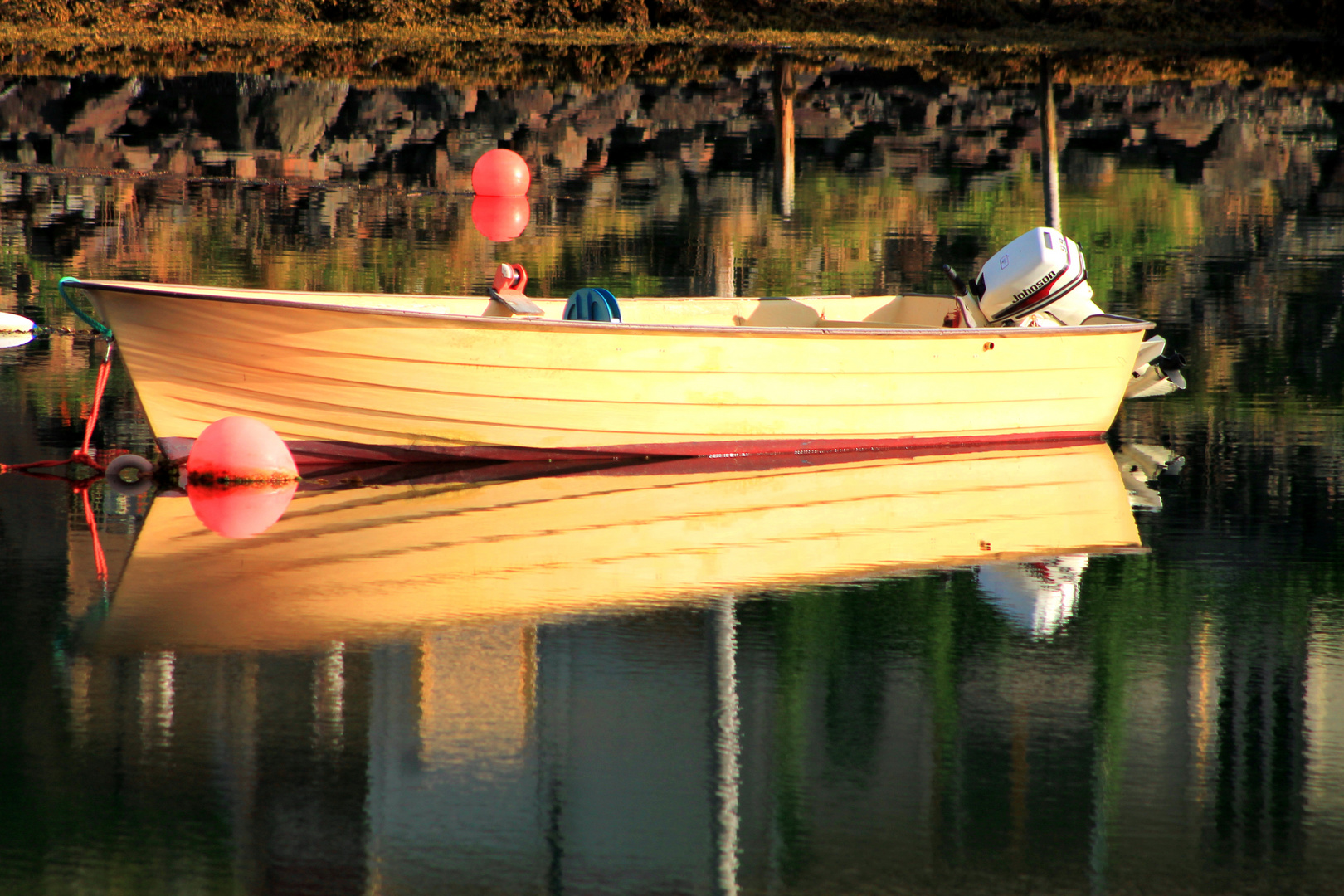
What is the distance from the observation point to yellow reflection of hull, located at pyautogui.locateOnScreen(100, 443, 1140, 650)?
7.94 metres

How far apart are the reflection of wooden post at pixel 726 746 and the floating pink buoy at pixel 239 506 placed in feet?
8.80

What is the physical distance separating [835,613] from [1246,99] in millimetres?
30558

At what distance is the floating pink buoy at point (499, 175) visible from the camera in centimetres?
2355

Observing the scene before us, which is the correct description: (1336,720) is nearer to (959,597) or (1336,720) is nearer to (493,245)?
(959,597)

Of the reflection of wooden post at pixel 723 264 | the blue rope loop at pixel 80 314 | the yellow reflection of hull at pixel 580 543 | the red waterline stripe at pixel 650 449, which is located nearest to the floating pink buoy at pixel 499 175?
the reflection of wooden post at pixel 723 264

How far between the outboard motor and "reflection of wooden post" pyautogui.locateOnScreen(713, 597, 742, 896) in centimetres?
430

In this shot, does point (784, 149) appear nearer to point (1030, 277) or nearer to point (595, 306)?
point (1030, 277)

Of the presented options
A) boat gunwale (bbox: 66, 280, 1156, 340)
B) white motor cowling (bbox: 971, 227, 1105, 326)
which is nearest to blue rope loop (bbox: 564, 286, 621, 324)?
boat gunwale (bbox: 66, 280, 1156, 340)


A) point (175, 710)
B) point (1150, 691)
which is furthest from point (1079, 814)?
point (175, 710)

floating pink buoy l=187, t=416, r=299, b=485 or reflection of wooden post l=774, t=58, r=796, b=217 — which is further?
reflection of wooden post l=774, t=58, r=796, b=217

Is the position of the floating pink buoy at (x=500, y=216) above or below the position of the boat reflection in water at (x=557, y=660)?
above

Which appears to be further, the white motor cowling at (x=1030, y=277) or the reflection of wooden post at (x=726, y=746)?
the white motor cowling at (x=1030, y=277)

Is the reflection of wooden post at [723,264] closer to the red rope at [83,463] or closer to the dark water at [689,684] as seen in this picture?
the dark water at [689,684]

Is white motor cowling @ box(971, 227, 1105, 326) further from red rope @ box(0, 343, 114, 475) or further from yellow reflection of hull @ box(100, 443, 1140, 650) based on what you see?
red rope @ box(0, 343, 114, 475)
